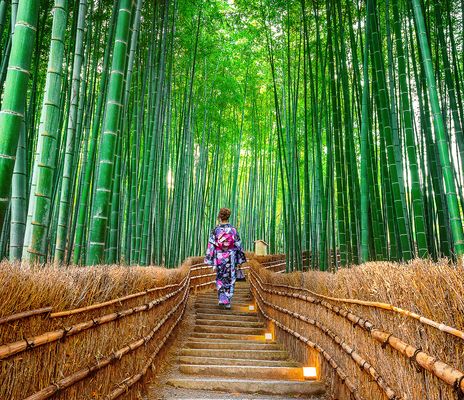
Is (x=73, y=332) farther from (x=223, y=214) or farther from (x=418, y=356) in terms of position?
(x=223, y=214)

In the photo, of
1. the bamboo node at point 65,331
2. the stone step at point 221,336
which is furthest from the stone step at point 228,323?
the bamboo node at point 65,331

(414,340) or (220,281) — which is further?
(220,281)

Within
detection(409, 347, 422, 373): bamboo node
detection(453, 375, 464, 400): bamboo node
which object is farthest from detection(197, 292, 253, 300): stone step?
detection(453, 375, 464, 400): bamboo node

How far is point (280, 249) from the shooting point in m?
15.8

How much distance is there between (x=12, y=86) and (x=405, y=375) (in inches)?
67.6

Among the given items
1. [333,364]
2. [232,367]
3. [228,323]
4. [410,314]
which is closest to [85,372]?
[410,314]

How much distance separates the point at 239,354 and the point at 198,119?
6.56 m

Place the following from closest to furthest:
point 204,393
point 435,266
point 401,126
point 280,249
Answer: point 435,266, point 204,393, point 401,126, point 280,249

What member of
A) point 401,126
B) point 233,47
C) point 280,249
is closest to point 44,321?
point 401,126

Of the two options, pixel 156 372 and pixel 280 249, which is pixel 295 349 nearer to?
pixel 156 372

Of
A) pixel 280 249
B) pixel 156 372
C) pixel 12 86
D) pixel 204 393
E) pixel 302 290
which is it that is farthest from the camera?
pixel 280 249

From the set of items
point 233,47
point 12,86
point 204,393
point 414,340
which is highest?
point 233,47

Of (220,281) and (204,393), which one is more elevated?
(220,281)

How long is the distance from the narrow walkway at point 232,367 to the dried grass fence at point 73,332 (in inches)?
14.5
